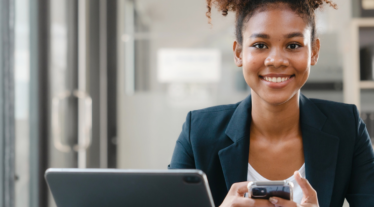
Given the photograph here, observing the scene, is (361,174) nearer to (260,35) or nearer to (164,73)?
(260,35)

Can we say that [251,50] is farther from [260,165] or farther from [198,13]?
[198,13]

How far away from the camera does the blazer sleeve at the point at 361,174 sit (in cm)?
112

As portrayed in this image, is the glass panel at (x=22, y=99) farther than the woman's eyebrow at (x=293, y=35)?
Yes

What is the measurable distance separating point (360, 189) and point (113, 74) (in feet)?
6.51

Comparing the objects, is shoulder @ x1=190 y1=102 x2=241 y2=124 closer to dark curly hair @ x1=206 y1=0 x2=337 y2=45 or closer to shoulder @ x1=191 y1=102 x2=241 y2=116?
shoulder @ x1=191 y1=102 x2=241 y2=116

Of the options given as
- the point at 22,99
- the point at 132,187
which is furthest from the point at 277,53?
the point at 22,99

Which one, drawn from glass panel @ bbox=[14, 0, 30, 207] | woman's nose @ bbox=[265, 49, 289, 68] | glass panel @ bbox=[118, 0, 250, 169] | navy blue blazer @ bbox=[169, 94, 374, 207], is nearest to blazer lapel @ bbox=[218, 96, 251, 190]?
navy blue blazer @ bbox=[169, 94, 374, 207]

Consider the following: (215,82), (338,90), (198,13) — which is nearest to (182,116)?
(215,82)

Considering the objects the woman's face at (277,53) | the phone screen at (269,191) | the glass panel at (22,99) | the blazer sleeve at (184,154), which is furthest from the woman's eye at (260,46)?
the glass panel at (22,99)

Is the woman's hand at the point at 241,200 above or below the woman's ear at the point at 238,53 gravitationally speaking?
below

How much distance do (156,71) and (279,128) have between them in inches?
62.9

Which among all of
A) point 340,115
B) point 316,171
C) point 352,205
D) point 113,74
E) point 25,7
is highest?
point 25,7

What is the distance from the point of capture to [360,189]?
1.14 metres

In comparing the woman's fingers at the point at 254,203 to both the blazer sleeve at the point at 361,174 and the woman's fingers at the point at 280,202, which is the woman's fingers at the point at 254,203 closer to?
the woman's fingers at the point at 280,202
